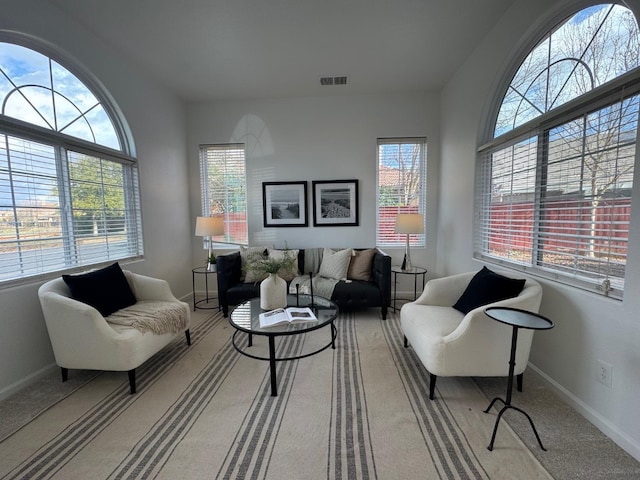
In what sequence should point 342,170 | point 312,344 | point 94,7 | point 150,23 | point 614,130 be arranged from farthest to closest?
point 342,170 < point 312,344 < point 150,23 < point 94,7 < point 614,130

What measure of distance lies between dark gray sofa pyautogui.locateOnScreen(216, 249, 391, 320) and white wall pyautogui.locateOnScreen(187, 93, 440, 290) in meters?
0.87

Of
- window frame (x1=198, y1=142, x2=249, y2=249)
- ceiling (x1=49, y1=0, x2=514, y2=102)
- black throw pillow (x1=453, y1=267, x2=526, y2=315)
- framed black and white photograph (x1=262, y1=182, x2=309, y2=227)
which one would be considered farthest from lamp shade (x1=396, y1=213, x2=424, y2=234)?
window frame (x1=198, y1=142, x2=249, y2=249)

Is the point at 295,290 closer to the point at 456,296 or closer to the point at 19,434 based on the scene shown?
the point at 456,296

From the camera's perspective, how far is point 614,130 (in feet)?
5.08

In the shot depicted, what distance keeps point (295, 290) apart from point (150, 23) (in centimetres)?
276

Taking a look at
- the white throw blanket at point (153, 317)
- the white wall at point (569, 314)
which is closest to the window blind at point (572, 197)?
the white wall at point (569, 314)

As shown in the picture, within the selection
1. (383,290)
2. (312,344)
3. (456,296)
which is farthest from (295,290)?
(456,296)

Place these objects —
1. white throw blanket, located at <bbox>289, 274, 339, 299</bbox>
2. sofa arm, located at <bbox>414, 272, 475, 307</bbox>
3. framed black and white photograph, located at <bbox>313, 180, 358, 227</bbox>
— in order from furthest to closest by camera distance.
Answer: framed black and white photograph, located at <bbox>313, 180, 358, 227</bbox> → white throw blanket, located at <bbox>289, 274, 339, 299</bbox> → sofa arm, located at <bbox>414, 272, 475, 307</bbox>

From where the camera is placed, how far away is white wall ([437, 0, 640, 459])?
1403mm

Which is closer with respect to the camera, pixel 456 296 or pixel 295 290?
pixel 456 296

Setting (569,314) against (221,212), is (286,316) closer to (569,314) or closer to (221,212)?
(569,314)

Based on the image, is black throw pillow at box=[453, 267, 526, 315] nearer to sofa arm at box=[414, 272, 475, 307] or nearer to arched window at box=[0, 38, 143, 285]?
sofa arm at box=[414, 272, 475, 307]

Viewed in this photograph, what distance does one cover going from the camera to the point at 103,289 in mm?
2262

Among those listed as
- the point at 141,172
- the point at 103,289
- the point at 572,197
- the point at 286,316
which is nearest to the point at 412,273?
the point at 572,197
